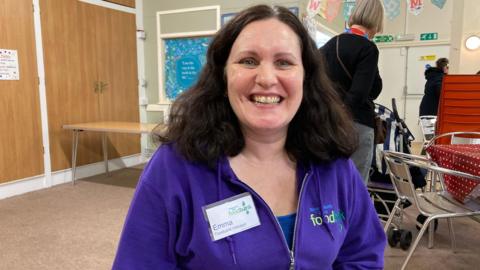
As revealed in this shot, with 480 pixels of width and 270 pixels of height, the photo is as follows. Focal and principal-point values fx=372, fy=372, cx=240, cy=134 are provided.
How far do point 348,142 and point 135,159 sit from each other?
188 inches

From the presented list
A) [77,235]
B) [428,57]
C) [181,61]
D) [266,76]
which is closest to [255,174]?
[266,76]

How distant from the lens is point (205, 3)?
16.2 feet

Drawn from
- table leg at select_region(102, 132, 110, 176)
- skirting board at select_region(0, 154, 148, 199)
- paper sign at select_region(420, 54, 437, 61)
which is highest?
paper sign at select_region(420, 54, 437, 61)

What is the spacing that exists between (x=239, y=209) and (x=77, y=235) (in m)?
2.35

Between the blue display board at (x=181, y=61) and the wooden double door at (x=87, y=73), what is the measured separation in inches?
18.7

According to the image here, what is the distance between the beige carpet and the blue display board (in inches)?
73.9

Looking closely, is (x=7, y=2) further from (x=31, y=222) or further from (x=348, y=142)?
(x=348, y=142)

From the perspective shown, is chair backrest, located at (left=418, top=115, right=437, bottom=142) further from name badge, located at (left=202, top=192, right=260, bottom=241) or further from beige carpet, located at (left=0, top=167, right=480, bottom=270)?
name badge, located at (left=202, top=192, right=260, bottom=241)

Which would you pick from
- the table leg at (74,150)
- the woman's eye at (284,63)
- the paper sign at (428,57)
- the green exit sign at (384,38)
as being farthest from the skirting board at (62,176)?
the paper sign at (428,57)

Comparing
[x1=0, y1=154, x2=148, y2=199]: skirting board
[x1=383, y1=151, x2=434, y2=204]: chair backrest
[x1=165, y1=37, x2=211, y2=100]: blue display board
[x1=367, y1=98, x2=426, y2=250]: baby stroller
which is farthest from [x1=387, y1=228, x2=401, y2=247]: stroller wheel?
[x1=0, y1=154, x2=148, y2=199]: skirting board

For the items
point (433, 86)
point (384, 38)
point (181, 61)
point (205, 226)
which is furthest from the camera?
point (384, 38)

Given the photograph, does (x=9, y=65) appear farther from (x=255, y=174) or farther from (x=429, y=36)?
(x=429, y=36)

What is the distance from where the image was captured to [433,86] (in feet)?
16.8

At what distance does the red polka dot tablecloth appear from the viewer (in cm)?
187
